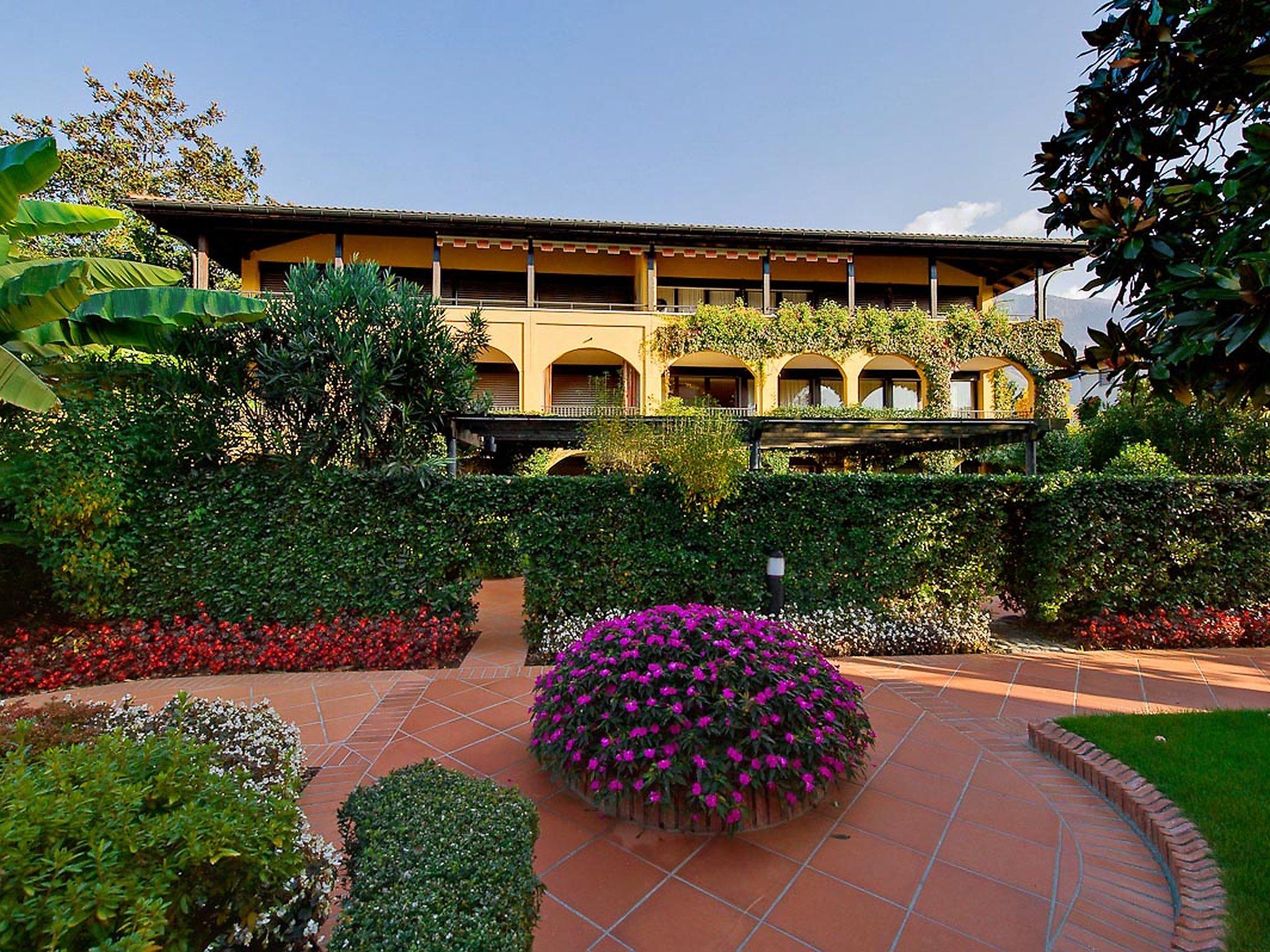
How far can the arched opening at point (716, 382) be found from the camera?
66.1 ft

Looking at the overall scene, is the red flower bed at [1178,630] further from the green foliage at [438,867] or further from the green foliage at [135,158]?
the green foliage at [135,158]

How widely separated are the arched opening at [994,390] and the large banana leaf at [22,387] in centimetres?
2196

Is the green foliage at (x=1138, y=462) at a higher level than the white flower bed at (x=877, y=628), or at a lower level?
higher

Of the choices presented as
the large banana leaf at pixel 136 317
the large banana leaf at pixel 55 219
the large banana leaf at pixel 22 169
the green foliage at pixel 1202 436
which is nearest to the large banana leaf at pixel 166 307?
the large banana leaf at pixel 136 317

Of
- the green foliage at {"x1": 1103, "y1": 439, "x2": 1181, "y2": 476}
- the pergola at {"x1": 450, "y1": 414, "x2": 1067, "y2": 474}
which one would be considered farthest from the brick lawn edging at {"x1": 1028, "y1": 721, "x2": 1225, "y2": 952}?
the green foliage at {"x1": 1103, "y1": 439, "x2": 1181, "y2": 476}

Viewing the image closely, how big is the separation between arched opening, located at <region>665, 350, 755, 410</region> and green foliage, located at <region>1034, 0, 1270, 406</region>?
56.8 feet

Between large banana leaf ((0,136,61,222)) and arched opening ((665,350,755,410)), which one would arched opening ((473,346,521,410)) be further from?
large banana leaf ((0,136,61,222))

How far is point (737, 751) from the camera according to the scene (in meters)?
3.28

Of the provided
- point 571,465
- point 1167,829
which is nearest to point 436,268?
point 571,465

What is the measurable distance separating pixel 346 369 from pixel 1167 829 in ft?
26.7

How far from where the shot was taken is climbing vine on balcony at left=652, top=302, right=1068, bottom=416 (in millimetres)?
18156

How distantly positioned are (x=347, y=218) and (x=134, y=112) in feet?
36.5

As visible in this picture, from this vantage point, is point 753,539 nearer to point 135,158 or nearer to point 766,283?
point 766,283

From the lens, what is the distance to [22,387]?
574 centimetres
